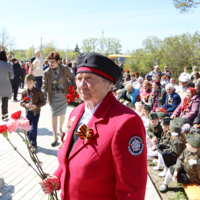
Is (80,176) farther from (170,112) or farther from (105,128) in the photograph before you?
(170,112)

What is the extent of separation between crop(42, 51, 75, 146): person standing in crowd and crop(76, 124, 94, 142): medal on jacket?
3537 millimetres

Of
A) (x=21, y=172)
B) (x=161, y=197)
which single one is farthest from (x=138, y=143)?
(x=21, y=172)

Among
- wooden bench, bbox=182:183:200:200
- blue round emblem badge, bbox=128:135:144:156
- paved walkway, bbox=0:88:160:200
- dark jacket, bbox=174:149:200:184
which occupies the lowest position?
paved walkway, bbox=0:88:160:200

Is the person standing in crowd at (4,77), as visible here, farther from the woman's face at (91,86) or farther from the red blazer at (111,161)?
the red blazer at (111,161)

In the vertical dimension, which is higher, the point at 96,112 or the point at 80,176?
the point at 96,112

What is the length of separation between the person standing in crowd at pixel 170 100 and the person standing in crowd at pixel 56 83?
2867 millimetres

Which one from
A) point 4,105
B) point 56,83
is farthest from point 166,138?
point 4,105

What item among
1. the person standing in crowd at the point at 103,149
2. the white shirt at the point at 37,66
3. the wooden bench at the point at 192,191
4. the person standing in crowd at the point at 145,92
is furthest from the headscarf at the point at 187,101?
the white shirt at the point at 37,66

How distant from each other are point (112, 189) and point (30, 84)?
3704 millimetres

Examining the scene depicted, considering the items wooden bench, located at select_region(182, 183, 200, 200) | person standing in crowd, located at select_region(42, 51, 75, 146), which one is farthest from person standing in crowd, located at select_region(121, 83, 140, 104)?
wooden bench, located at select_region(182, 183, 200, 200)

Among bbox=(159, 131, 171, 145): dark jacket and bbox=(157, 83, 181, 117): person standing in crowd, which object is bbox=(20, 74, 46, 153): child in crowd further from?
bbox=(157, 83, 181, 117): person standing in crowd

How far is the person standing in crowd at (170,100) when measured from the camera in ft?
20.2

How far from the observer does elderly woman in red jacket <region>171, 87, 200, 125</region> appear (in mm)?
5219

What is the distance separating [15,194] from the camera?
3.42 meters
